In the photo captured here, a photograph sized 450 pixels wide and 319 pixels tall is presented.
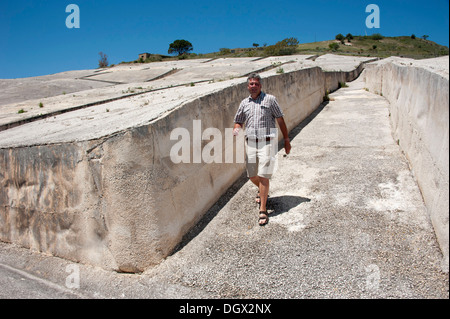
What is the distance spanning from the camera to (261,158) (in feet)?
13.1

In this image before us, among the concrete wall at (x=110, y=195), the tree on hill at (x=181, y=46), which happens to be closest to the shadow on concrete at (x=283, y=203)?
the concrete wall at (x=110, y=195)

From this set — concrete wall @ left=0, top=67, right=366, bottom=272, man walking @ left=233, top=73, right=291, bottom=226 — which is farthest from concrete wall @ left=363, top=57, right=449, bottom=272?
concrete wall @ left=0, top=67, right=366, bottom=272

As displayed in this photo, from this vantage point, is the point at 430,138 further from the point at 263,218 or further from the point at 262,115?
the point at 263,218

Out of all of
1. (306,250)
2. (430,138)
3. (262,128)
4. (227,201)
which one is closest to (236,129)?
(262,128)

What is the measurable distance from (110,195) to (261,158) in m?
1.68

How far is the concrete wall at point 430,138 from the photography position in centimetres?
277

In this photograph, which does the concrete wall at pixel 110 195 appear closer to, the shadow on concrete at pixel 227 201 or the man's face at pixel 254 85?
the shadow on concrete at pixel 227 201

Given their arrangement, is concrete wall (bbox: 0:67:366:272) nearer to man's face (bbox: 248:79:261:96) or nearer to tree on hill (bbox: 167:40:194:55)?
man's face (bbox: 248:79:261:96)

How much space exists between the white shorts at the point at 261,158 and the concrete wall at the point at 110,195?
1.84 ft

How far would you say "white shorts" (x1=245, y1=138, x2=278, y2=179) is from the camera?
396cm

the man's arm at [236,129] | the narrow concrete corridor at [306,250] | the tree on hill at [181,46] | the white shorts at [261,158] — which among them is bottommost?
the narrow concrete corridor at [306,250]

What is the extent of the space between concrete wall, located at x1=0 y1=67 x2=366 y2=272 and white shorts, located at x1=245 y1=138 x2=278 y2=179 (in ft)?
1.84
